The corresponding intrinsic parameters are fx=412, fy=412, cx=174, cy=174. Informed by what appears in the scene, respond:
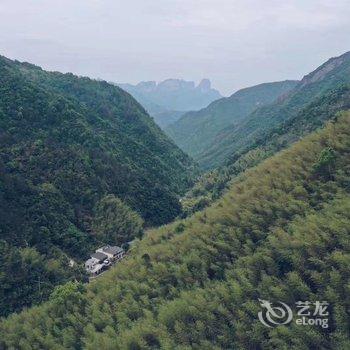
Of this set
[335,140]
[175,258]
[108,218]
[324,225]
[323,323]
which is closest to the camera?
[323,323]

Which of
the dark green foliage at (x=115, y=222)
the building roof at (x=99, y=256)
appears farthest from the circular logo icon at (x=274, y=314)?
the dark green foliage at (x=115, y=222)

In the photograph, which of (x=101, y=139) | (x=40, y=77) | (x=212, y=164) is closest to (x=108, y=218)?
(x=101, y=139)

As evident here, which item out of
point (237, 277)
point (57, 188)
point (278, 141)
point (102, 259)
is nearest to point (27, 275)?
point (102, 259)

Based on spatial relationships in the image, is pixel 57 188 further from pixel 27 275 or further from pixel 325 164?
pixel 325 164

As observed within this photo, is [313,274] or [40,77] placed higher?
[40,77]

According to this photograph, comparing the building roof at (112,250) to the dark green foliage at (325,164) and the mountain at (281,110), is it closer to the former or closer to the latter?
the dark green foliage at (325,164)

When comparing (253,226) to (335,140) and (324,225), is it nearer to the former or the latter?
(324,225)

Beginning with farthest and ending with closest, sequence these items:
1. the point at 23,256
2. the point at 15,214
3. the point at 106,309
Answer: the point at 15,214 < the point at 23,256 < the point at 106,309
